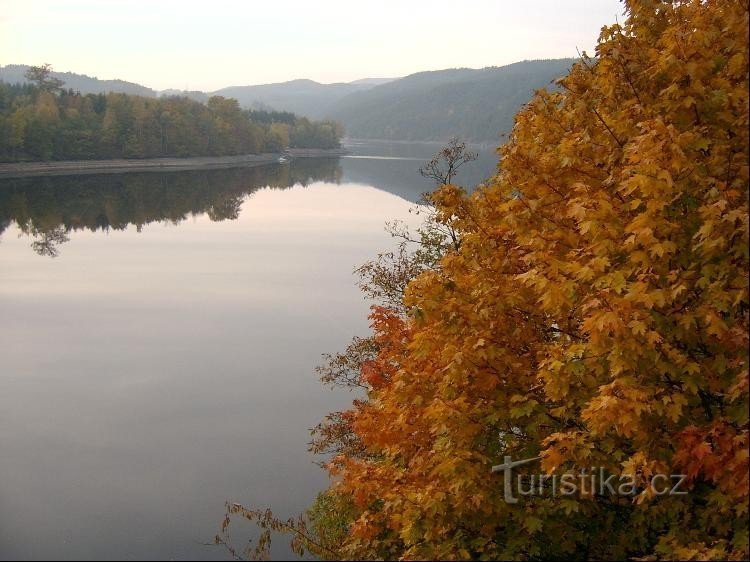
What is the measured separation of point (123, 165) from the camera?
14000 centimetres

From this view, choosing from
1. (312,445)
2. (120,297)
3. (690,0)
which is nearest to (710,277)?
(690,0)

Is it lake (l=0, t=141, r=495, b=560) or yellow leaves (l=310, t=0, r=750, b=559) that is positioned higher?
yellow leaves (l=310, t=0, r=750, b=559)

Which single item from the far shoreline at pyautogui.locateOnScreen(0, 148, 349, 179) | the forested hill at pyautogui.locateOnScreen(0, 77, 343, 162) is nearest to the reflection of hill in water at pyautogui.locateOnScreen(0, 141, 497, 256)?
the far shoreline at pyautogui.locateOnScreen(0, 148, 349, 179)

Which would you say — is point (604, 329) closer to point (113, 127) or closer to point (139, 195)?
point (139, 195)

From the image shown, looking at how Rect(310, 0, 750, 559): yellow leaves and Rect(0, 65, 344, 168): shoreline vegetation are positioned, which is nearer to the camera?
Rect(310, 0, 750, 559): yellow leaves

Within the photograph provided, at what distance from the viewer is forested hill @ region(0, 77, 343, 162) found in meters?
121

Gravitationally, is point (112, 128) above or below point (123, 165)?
above

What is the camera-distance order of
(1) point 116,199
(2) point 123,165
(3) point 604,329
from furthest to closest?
(2) point 123,165 < (1) point 116,199 < (3) point 604,329

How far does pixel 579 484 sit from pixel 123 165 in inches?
5521

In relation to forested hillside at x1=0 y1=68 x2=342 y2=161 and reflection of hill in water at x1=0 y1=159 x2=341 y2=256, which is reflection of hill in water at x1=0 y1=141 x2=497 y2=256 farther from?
forested hillside at x1=0 y1=68 x2=342 y2=161

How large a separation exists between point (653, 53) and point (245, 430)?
1949cm

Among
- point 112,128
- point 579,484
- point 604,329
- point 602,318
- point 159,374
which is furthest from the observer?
point 112,128

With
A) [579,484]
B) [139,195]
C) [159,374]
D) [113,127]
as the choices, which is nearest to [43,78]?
[113,127]

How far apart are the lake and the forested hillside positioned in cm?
4661
